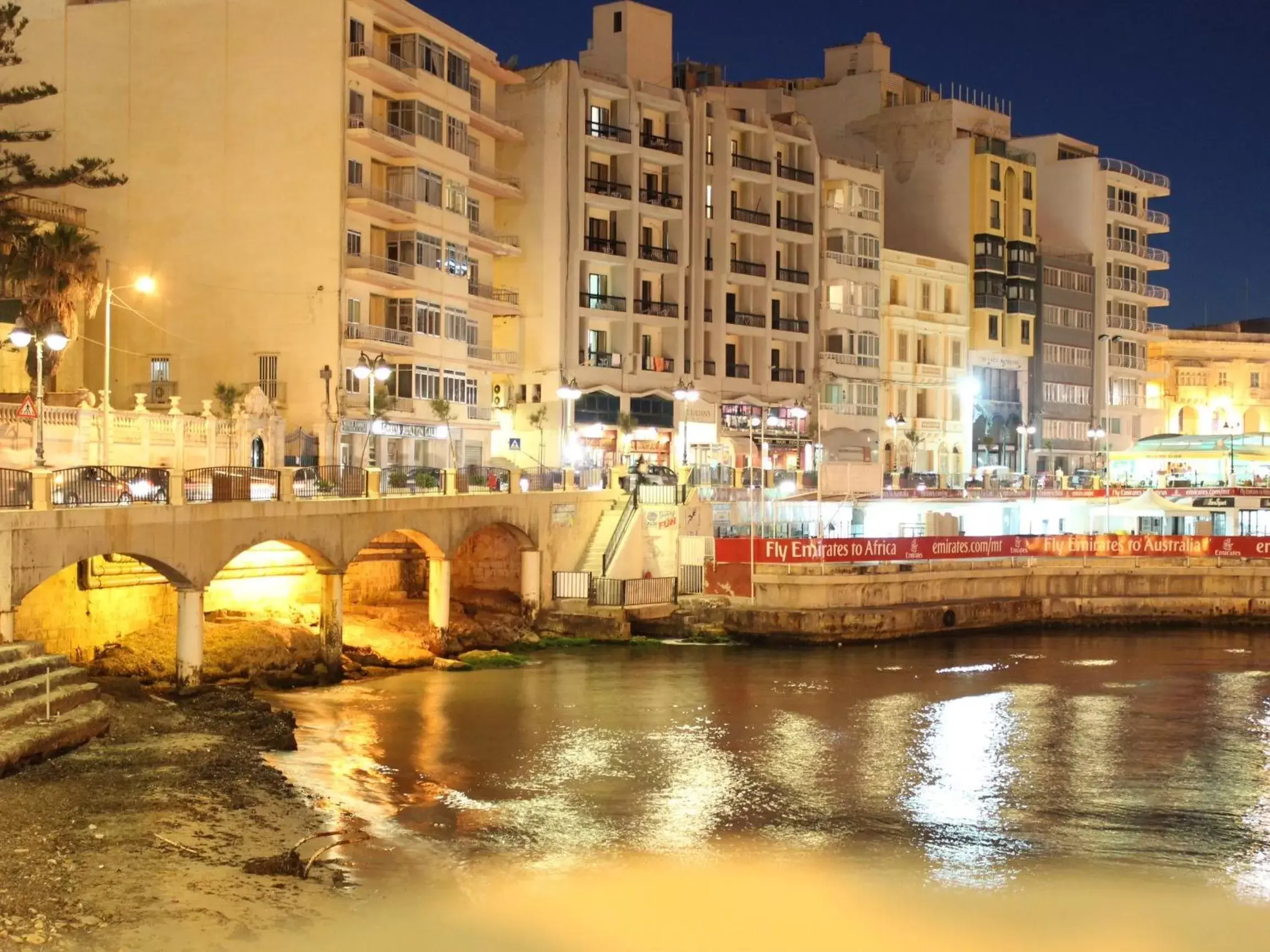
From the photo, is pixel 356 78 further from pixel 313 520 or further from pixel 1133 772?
pixel 1133 772

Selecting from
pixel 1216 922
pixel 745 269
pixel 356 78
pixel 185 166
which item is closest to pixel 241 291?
pixel 185 166

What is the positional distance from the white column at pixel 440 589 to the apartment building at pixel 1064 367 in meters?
61.1

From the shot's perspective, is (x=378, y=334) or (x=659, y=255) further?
(x=659, y=255)

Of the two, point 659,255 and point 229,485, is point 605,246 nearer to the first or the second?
point 659,255

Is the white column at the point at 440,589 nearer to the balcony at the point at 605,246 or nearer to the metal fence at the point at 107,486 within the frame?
the metal fence at the point at 107,486

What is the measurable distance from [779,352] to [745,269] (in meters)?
5.35

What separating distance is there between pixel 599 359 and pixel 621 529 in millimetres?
20175

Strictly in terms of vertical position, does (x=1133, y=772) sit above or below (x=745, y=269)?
below

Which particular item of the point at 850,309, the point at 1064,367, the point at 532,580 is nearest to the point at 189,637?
the point at 532,580

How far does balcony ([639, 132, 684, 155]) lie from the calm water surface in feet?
112

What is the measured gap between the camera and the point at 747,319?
80750 mm

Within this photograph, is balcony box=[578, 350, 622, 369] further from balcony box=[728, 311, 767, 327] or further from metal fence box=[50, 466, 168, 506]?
metal fence box=[50, 466, 168, 506]

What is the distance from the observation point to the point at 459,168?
64.7 m

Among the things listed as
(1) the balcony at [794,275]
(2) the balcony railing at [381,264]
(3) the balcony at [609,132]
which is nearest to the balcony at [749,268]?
(1) the balcony at [794,275]
